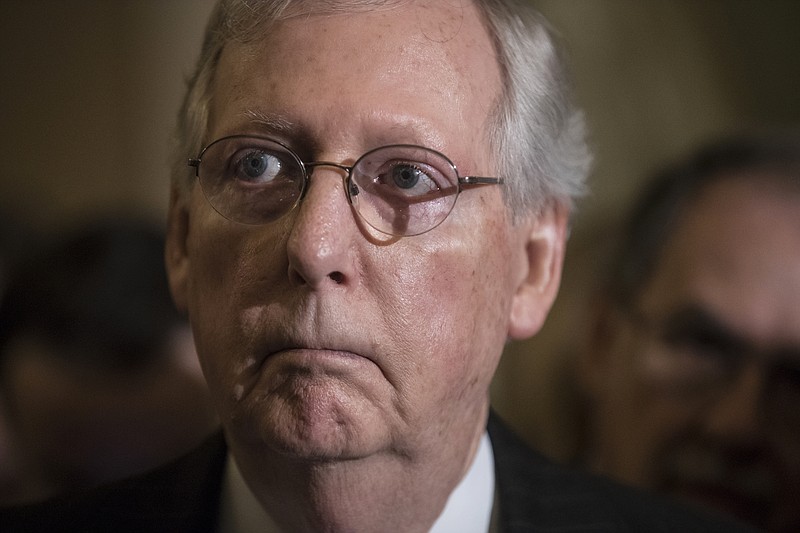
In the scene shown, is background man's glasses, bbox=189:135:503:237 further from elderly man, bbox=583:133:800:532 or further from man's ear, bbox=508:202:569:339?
elderly man, bbox=583:133:800:532

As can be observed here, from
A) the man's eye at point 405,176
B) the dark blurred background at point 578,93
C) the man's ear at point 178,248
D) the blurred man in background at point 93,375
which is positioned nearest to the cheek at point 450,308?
the man's eye at point 405,176

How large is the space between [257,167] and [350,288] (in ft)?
0.83

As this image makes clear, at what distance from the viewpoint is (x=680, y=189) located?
2.90 metres

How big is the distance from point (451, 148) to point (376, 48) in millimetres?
191

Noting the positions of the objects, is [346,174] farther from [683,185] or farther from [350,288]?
[683,185]

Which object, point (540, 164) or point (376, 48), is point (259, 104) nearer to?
point (376, 48)

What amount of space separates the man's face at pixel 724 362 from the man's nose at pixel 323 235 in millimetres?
1540

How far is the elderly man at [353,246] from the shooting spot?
1.33 metres

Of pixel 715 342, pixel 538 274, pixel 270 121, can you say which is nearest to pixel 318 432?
pixel 270 121

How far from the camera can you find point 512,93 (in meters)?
1.55

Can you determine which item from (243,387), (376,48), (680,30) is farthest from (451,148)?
(680,30)

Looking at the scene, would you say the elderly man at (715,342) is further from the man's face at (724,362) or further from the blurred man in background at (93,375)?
the blurred man in background at (93,375)

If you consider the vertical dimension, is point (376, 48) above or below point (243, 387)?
above

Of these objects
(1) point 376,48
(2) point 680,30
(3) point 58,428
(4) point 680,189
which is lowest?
(3) point 58,428
